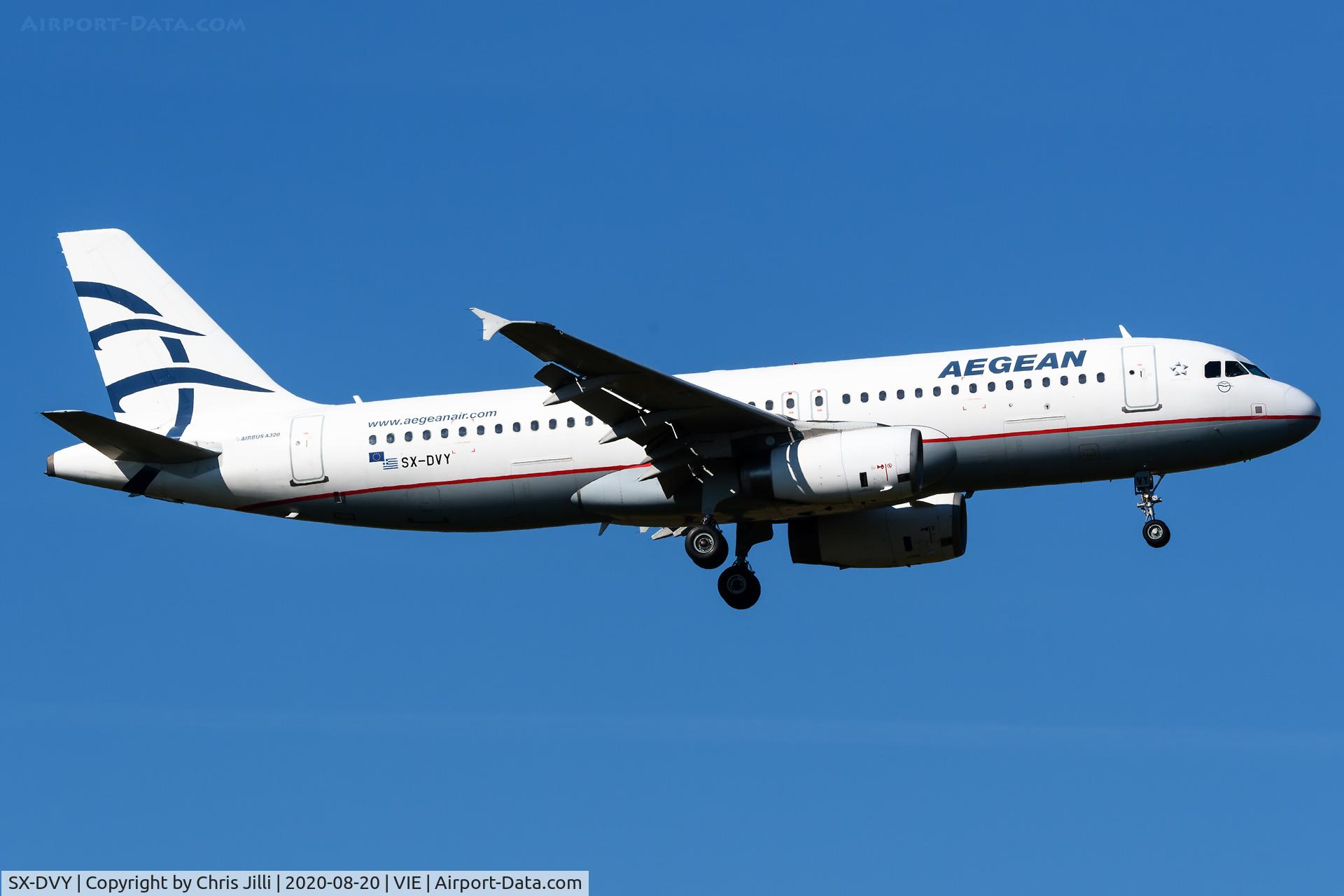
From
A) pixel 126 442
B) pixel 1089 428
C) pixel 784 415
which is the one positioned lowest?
pixel 1089 428

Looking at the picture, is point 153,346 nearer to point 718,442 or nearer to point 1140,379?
point 718,442

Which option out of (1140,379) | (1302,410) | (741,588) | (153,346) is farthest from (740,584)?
(153,346)

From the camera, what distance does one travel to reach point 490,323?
31328 millimetres

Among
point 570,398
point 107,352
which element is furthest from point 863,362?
point 107,352

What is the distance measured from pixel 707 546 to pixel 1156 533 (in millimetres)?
9023

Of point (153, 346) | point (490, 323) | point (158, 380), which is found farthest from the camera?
point (153, 346)

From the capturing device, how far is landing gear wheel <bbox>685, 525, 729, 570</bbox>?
3688 cm

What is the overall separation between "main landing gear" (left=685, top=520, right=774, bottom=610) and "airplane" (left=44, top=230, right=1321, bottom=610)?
5 cm

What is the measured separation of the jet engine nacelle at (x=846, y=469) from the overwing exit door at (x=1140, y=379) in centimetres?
434

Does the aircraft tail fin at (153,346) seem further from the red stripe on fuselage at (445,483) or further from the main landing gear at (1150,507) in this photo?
the main landing gear at (1150,507)

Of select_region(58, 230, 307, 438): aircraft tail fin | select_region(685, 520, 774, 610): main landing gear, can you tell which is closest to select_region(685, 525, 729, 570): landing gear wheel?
select_region(685, 520, 774, 610): main landing gear

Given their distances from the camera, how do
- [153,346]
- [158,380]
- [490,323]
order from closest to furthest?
1. [490,323]
2. [158,380]
3. [153,346]

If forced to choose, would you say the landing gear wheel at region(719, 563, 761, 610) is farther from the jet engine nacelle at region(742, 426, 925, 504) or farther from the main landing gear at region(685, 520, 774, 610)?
the jet engine nacelle at region(742, 426, 925, 504)

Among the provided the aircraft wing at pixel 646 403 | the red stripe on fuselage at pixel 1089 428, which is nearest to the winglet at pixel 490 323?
the aircraft wing at pixel 646 403
